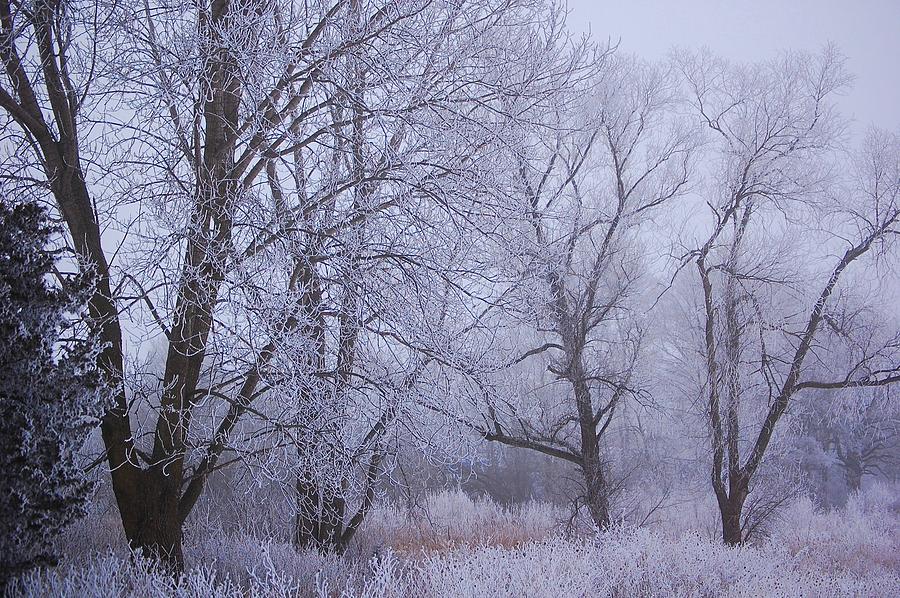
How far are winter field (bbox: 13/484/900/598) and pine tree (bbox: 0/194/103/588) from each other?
1.02 feet

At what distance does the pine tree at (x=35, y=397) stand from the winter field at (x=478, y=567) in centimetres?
31

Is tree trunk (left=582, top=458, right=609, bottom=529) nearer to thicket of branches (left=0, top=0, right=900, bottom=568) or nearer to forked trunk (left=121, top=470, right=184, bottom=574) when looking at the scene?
thicket of branches (left=0, top=0, right=900, bottom=568)

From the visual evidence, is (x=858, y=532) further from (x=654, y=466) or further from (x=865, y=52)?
(x=865, y=52)

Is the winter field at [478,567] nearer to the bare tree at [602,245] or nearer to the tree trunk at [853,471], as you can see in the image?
the bare tree at [602,245]

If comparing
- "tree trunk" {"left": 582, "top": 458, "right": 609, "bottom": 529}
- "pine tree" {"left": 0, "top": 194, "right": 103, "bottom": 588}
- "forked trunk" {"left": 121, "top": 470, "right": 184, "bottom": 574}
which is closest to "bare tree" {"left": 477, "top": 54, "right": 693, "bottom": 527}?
"tree trunk" {"left": 582, "top": 458, "right": 609, "bottom": 529}

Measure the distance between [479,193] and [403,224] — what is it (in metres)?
0.55

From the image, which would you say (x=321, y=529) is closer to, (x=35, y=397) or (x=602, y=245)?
(x=35, y=397)

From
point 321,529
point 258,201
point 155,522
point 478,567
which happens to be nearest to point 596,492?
point 321,529

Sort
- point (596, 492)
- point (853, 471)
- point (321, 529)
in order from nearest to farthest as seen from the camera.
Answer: point (321, 529) < point (596, 492) < point (853, 471)

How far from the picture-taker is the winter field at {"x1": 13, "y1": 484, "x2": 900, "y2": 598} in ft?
12.9

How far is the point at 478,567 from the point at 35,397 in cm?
294

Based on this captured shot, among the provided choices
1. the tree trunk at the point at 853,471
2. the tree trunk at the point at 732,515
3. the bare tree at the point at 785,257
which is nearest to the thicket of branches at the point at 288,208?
the bare tree at the point at 785,257

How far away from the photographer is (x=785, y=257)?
28.9 ft

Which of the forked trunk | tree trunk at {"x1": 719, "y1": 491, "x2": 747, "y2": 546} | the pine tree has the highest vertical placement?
the pine tree
